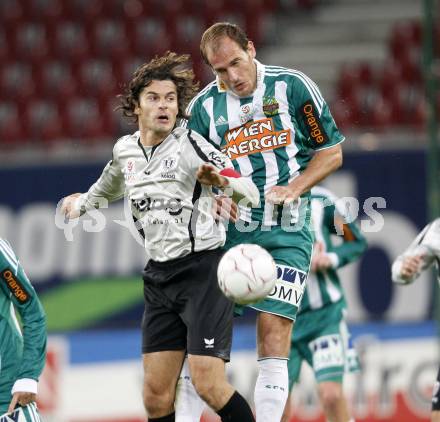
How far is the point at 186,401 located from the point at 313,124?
1679mm

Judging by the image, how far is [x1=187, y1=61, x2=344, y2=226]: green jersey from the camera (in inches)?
255

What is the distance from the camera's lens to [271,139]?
6.52 meters

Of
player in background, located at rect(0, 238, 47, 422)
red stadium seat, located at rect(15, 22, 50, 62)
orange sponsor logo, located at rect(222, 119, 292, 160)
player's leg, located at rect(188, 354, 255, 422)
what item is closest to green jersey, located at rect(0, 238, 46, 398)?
player in background, located at rect(0, 238, 47, 422)

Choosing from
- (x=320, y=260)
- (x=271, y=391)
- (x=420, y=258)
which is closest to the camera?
(x=271, y=391)

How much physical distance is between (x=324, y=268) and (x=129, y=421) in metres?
3.25

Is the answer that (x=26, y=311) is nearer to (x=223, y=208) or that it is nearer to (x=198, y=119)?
(x=223, y=208)

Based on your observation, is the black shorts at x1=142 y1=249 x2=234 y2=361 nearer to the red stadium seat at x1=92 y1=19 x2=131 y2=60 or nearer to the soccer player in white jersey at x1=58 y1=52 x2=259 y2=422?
the soccer player in white jersey at x1=58 y1=52 x2=259 y2=422

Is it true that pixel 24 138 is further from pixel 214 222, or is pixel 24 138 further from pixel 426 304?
pixel 214 222

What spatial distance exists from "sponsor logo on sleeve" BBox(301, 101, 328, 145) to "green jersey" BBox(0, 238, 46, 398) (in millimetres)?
1774

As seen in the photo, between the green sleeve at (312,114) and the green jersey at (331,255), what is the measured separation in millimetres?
1799

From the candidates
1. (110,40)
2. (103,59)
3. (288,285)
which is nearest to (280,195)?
(288,285)

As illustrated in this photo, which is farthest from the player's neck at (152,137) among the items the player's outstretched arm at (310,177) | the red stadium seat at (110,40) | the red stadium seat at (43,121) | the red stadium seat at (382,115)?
the red stadium seat at (110,40)

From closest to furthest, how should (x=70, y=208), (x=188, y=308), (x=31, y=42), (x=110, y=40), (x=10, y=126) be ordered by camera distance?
(x=188, y=308) < (x=70, y=208) < (x=10, y=126) < (x=110, y=40) < (x=31, y=42)

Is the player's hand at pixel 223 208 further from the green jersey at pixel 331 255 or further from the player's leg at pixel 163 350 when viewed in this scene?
the green jersey at pixel 331 255
